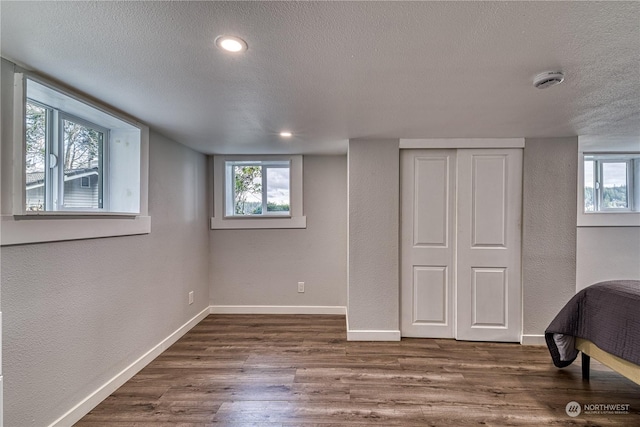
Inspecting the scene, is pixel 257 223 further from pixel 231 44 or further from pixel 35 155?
pixel 231 44

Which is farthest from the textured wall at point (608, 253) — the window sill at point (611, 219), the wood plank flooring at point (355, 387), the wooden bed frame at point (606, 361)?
the wooden bed frame at point (606, 361)

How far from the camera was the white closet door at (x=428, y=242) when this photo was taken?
2.76 m

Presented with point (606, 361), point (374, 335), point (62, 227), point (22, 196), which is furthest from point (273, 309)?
point (606, 361)

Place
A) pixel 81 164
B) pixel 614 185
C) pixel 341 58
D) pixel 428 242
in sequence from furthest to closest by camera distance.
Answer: pixel 614 185
pixel 428 242
pixel 81 164
pixel 341 58

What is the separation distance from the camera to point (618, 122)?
220cm

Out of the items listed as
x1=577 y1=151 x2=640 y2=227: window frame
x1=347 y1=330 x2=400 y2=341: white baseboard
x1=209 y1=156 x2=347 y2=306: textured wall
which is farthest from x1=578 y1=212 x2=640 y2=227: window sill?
x1=209 y1=156 x2=347 y2=306: textured wall

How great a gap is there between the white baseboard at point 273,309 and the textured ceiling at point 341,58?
7.76 feet

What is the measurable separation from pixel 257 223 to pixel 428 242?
206cm

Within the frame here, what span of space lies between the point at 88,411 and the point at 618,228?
210 inches

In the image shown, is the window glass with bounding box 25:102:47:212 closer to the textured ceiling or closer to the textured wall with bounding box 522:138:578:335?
the textured ceiling

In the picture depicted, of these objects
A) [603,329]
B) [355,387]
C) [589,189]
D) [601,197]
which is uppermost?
[589,189]

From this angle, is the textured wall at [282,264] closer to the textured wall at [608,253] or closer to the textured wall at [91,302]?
the textured wall at [91,302]

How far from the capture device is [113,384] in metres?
1.94

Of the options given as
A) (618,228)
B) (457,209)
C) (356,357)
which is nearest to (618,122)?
(457,209)
